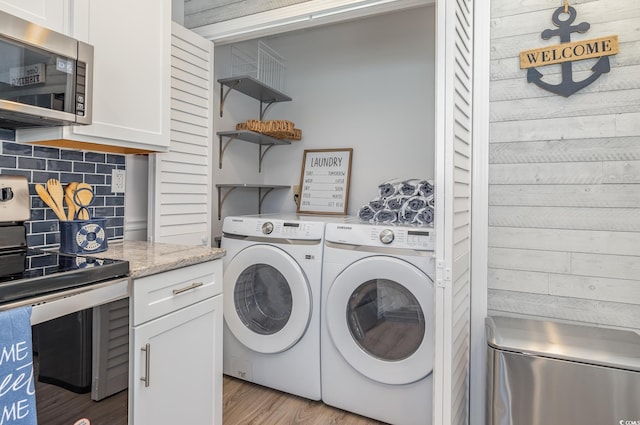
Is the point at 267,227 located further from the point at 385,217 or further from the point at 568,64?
the point at 568,64

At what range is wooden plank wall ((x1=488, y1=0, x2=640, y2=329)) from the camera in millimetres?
1579

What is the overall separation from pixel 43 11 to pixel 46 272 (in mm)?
900

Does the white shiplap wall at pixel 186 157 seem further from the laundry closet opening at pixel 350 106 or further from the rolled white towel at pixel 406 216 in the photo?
the rolled white towel at pixel 406 216

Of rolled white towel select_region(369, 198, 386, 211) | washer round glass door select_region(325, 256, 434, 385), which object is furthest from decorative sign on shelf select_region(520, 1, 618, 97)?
washer round glass door select_region(325, 256, 434, 385)

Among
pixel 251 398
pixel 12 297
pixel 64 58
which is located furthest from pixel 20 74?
pixel 251 398

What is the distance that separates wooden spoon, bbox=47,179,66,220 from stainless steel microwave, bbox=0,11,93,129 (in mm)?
233

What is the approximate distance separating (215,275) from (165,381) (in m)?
0.46

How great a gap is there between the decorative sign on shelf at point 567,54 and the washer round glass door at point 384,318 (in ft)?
3.40

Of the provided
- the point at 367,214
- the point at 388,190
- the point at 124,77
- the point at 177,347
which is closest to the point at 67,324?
the point at 177,347

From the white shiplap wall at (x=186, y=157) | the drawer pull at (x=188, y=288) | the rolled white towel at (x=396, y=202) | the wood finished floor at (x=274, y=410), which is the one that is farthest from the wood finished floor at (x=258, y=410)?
the rolled white towel at (x=396, y=202)

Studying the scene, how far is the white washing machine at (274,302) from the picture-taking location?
2.07 metres

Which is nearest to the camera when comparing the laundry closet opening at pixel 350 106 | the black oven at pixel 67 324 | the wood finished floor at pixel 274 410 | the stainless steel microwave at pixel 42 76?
the black oven at pixel 67 324

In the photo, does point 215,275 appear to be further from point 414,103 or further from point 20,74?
point 414,103

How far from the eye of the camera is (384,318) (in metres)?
1.91
